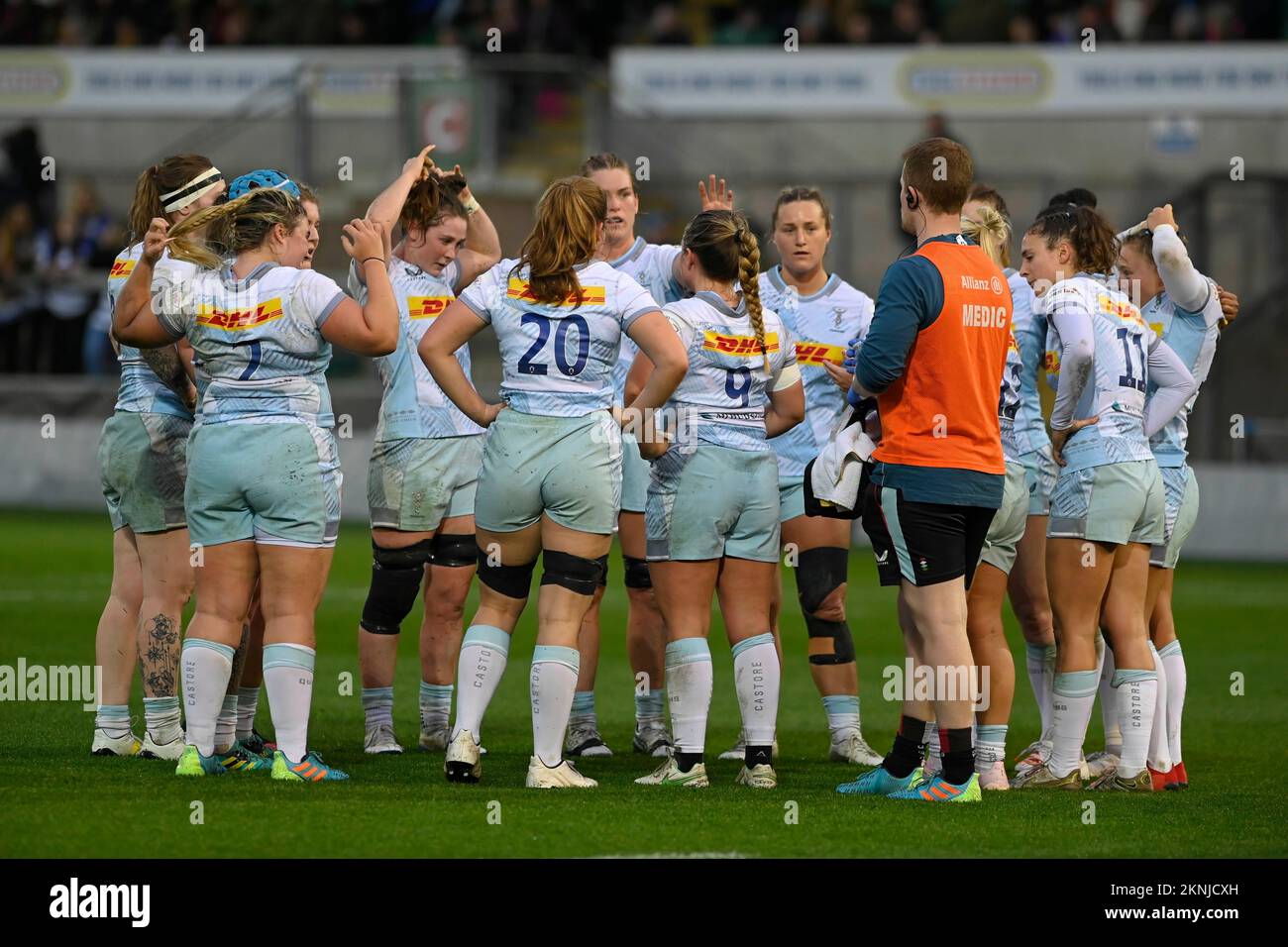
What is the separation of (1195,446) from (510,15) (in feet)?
34.5

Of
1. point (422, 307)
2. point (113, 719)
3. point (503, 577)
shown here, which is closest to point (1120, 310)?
point (503, 577)

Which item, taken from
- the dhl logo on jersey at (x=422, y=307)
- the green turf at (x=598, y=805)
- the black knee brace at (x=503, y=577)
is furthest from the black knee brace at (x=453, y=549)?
the black knee brace at (x=503, y=577)

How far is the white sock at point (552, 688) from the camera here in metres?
6.71

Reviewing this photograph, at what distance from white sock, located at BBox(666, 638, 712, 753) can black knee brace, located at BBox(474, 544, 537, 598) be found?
66cm

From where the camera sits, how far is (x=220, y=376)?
21.9 feet

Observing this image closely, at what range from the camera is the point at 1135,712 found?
23.3ft

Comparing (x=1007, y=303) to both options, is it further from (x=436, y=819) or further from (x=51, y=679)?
(x=51, y=679)

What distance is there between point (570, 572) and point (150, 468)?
1893 millimetres

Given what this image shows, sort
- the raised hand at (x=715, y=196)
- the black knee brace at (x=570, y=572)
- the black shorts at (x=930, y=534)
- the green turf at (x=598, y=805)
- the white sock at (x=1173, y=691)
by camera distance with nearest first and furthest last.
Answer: the green turf at (x=598, y=805) → the black shorts at (x=930, y=534) → the black knee brace at (x=570, y=572) → the white sock at (x=1173, y=691) → the raised hand at (x=715, y=196)

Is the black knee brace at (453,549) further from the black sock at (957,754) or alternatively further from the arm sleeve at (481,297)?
the black sock at (957,754)

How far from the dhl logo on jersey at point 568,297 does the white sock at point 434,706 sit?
2175 millimetres

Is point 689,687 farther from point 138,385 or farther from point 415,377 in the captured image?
point 138,385

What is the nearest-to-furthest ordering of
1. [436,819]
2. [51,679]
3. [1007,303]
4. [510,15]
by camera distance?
[436,819]
[1007,303]
[51,679]
[510,15]

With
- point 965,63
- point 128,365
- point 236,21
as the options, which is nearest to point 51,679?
point 128,365
